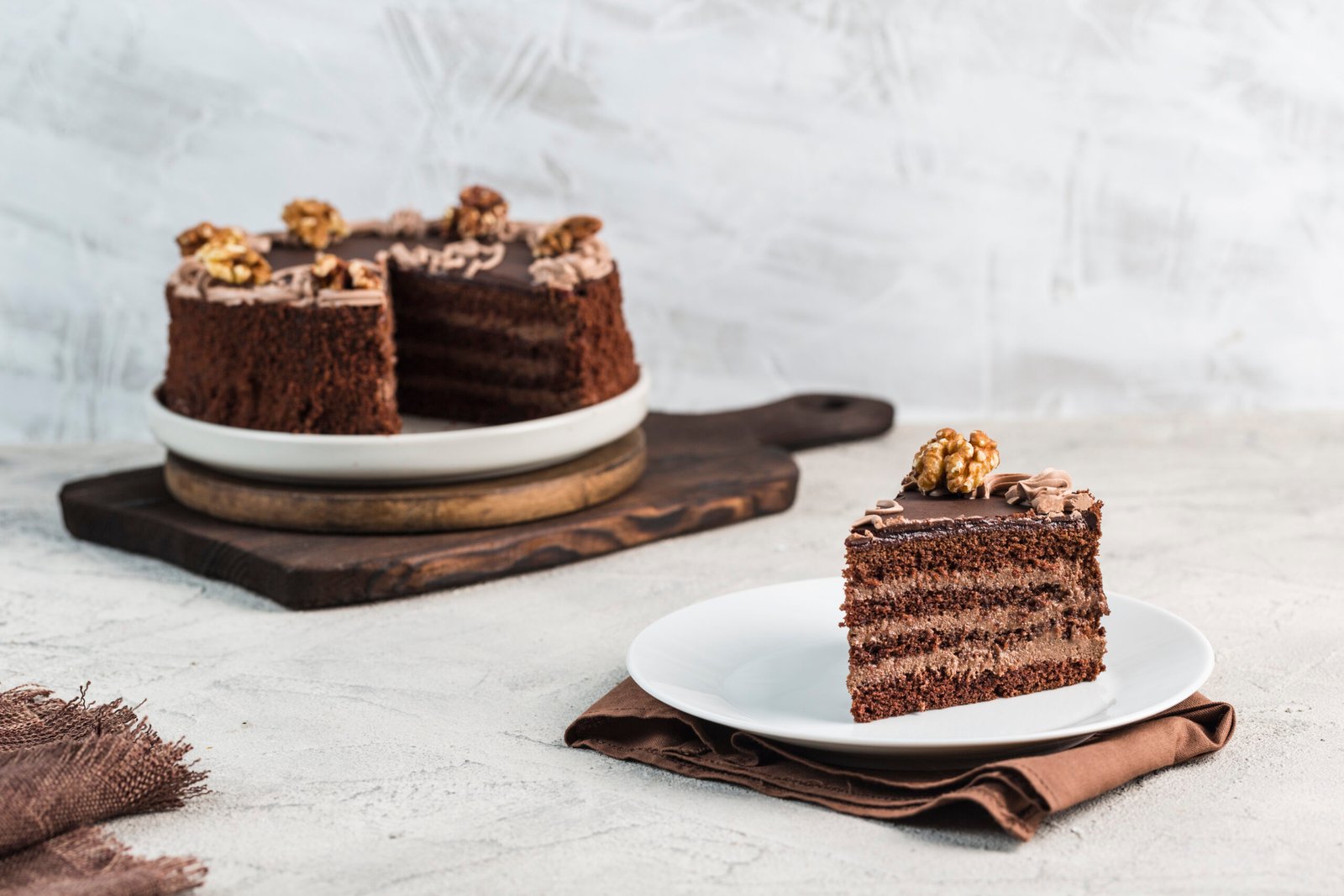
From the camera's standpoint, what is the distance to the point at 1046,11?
224 inches

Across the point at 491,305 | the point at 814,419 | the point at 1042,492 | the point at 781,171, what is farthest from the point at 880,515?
the point at 781,171

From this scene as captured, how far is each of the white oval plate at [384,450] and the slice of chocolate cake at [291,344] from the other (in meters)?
0.07

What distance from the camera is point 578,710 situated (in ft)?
9.68

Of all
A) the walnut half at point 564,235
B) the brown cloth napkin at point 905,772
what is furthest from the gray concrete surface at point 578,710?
the walnut half at point 564,235

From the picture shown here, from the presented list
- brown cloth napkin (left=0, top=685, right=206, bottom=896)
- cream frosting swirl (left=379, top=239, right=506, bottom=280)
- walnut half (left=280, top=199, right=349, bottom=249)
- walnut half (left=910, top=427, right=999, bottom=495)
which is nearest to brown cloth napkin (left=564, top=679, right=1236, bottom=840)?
walnut half (left=910, top=427, right=999, bottom=495)

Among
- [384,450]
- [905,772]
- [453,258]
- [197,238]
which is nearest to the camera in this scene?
[905,772]

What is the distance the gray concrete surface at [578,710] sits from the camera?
230 cm

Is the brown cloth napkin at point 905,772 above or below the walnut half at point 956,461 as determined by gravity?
below

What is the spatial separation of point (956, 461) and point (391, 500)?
63.2 inches

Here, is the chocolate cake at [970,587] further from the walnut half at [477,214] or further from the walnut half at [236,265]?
the walnut half at [477,214]

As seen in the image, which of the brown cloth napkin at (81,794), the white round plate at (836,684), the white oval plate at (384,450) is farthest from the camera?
the white oval plate at (384,450)

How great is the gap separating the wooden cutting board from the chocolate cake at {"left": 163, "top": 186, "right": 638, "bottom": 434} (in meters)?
0.29

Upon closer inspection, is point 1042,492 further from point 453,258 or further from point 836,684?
point 453,258

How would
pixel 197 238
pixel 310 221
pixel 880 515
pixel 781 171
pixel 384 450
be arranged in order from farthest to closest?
1. pixel 781 171
2. pixel 310 221
3. pixel 197 238
4. pixel 384 450
5. pixel 880 515
